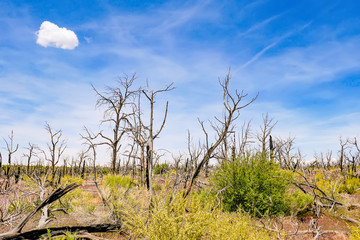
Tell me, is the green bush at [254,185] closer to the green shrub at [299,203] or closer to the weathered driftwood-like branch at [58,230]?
the green shrub at [299,203]

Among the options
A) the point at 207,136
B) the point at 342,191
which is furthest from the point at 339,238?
the point at 342,191

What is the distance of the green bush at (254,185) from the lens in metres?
9.63

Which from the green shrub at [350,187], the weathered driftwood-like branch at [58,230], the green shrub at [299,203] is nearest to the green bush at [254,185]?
the green shrub at [299,203]

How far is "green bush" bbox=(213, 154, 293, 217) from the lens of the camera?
963cm

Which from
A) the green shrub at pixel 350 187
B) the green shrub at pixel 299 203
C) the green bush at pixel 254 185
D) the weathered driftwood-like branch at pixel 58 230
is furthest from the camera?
the green shrub at pixel 350 187

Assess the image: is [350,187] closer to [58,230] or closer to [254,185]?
[254,185]

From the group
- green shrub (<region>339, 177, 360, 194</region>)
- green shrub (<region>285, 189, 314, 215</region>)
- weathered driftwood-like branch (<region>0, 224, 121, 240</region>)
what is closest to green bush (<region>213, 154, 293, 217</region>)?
green shrub (<region>285, 189, 314, 215</region>)

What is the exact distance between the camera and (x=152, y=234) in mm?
4617

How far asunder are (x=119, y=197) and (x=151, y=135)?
3.91 metres

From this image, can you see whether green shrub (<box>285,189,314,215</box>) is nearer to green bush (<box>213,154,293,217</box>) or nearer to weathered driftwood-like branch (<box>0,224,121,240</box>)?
green bush (<box>213,154,293,217</box>)

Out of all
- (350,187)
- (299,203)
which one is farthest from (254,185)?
(350,187)

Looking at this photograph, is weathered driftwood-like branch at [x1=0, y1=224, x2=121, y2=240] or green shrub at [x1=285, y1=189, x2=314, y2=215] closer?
weathered driftwood-like branch at [x1=0, y1=224, x2=121, y2=240]

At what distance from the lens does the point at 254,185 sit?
979 centimetres

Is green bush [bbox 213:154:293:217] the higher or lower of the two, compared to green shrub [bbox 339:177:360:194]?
higher
